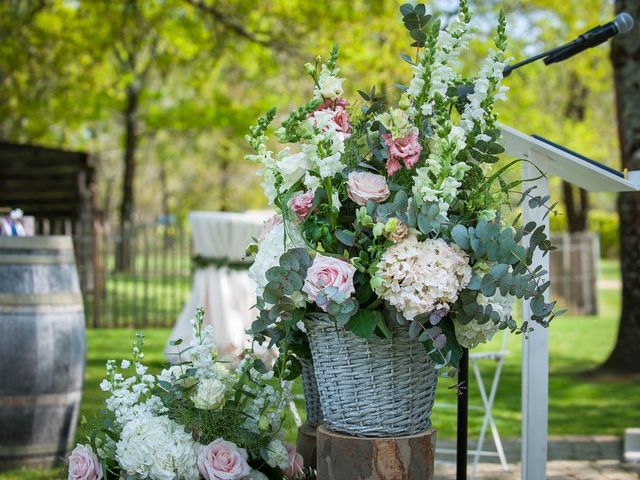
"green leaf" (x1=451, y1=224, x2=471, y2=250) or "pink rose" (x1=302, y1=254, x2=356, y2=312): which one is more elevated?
"green leaf" (x1=451, y1=224, x2=471, y2=250)

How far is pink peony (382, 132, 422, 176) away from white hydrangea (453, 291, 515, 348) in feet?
1.55

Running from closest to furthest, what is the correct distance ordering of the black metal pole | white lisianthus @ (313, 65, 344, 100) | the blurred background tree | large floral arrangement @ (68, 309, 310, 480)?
white lisianthus @ (313, 65, 344, 100) < large floral arrangement @ (68, 309, 310, 480) < the black metal pole < the blurred background tree

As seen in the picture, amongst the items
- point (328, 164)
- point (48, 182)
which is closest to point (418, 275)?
point (328, 164)

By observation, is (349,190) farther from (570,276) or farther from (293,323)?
(570,276)

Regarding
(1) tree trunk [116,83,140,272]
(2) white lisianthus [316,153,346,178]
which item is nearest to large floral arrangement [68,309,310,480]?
(2) white lisianthus [316,153,346,178]

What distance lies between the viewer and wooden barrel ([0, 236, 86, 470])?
536cm

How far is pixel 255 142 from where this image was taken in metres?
3.08

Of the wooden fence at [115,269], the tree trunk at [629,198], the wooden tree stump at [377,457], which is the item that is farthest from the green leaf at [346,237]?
the wooden fence at [115,269]

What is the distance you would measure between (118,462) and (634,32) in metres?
6.87

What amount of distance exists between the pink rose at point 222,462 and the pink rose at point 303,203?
820 millimetres

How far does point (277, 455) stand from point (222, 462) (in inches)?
9.0

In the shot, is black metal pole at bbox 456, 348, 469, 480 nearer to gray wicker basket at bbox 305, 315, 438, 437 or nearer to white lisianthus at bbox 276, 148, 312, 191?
gray wicker basket at bbox 305, 315, 438, 437

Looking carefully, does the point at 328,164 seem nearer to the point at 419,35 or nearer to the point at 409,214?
the point at 409,214

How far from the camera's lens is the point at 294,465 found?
338 centimetres
